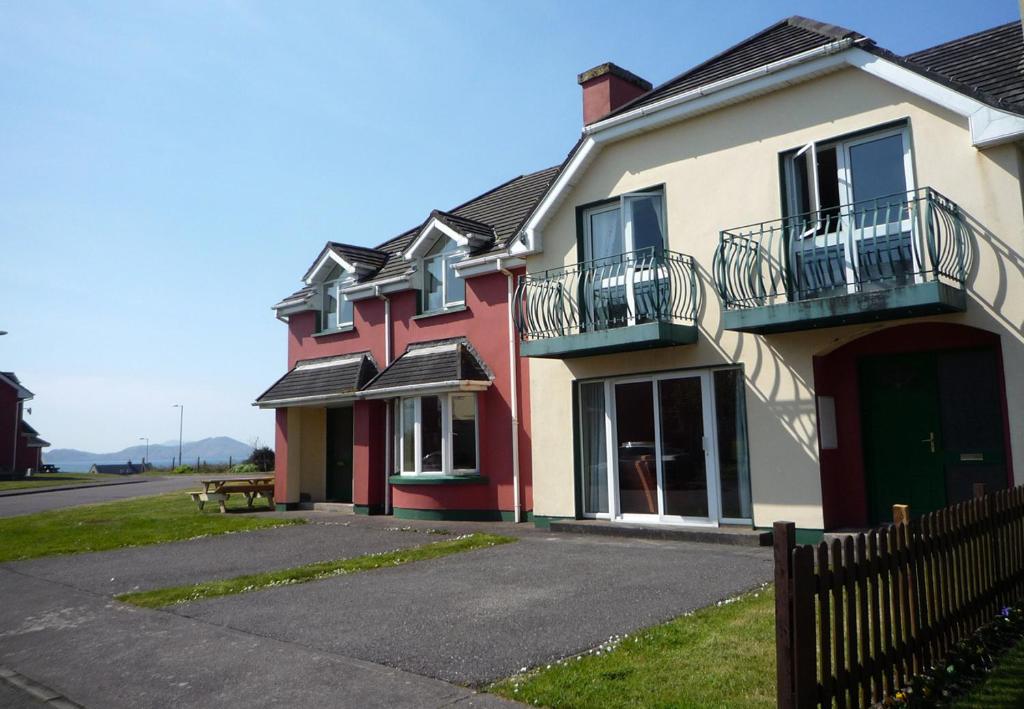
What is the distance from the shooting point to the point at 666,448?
12.8 metres

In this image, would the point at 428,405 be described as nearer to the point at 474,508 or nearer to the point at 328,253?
the point at 474,508

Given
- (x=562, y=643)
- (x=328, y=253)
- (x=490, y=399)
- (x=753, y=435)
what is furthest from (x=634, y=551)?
(x=328, y=253)

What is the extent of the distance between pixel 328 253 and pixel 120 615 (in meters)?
13.0

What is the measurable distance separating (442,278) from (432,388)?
3.13m

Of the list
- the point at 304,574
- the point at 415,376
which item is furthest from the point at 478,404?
the point at 304,574

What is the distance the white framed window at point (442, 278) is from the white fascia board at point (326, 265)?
248 centimetres

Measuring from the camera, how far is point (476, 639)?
6.74 m

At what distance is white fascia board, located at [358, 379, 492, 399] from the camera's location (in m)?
15.8

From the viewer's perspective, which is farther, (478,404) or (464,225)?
(464,225)

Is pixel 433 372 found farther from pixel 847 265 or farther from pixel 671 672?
pixel 671 672

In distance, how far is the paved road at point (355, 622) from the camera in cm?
584

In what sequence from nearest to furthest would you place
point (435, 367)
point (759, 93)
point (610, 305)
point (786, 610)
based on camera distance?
point (786, 610) < point (759, 93) < point (610, 305) < point (435, 367)

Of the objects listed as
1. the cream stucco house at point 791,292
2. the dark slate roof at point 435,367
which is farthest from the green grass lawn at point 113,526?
the cream stucco house at point 791,292

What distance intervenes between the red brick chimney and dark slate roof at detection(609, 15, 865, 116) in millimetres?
1307
